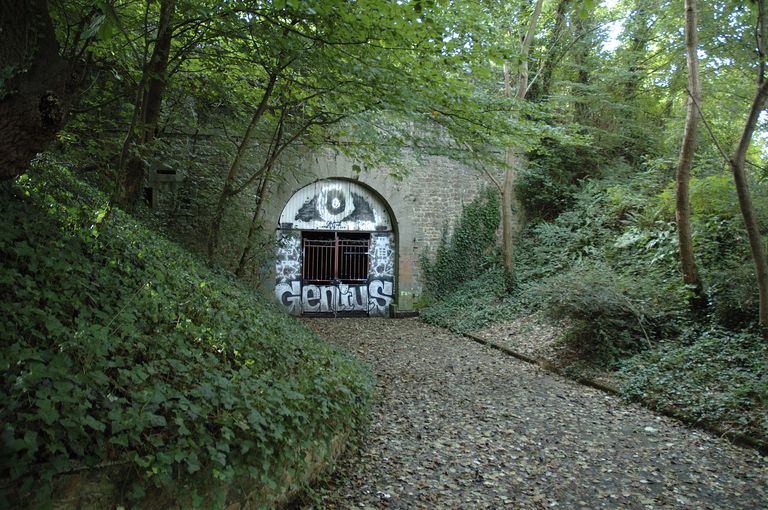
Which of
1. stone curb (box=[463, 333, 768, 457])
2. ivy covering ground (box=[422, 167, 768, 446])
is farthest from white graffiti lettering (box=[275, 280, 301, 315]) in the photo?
stone curb (box=[463, 333, 768, 457])

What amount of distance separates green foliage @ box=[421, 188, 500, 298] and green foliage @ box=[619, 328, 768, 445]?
22.9ft

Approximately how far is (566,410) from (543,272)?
6430mm

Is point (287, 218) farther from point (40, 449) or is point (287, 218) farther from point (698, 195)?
point (40, 449)

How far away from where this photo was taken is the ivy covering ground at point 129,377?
2104mm

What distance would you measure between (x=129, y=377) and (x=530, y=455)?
326 cm

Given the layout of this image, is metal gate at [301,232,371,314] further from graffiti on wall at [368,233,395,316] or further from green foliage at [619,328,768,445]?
green foliage at [619,328,768,445]

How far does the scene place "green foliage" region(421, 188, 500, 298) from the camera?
13.4 metres

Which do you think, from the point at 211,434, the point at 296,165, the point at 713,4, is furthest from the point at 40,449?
the point at 296,165

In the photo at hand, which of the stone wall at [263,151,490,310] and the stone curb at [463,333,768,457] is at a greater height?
the stone wall at [263,151,490,310]

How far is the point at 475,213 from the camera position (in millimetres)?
13727

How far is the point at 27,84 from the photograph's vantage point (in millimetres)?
2795

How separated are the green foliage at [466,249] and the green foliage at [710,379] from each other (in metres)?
6.99

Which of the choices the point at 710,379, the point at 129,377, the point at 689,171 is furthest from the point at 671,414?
the point at 129,377

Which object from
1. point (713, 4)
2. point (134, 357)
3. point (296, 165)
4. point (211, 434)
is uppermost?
point (713, 4)
